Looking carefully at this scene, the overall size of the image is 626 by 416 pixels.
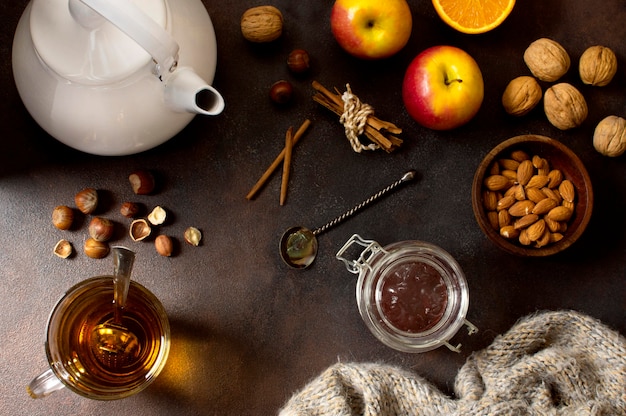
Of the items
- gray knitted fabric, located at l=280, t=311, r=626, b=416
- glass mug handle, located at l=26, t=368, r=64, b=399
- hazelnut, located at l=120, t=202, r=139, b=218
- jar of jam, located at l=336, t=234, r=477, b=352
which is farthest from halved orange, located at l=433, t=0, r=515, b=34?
glass mug handle, located at l=26, t=368, r=64, b=399

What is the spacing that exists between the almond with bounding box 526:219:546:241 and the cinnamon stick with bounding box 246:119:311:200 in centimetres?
41

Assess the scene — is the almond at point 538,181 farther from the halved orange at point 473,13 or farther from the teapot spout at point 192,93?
the teapot spout at point 192,93

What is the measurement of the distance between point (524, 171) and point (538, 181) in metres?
0.03

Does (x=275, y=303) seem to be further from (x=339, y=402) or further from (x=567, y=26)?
(x=567, y=26)

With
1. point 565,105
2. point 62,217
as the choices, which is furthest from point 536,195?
point 62,217

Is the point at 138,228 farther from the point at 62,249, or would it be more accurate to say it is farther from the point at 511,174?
the point at 511,174

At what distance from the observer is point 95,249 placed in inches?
46.1

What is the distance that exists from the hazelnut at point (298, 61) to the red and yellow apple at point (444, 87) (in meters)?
0.18

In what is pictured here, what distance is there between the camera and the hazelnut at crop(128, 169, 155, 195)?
116cm

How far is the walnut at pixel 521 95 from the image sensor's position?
46.1 inches

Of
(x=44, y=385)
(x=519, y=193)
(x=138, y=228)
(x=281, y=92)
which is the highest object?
(x=519, y=193)

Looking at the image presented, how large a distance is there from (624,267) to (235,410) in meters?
0.71

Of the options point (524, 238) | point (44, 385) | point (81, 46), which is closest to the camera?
point (81, 46)

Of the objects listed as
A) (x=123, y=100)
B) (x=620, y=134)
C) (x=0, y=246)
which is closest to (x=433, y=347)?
(x=620, y=134)
